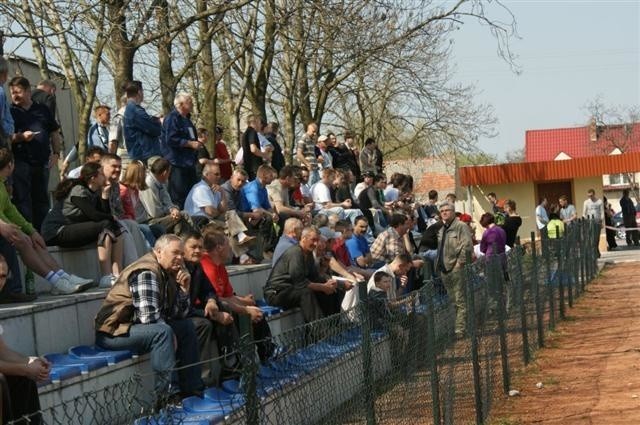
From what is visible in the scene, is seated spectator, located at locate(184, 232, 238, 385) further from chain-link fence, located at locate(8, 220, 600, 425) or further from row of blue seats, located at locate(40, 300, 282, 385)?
chain-link fence, located at locate(8, 220, 600, 425)

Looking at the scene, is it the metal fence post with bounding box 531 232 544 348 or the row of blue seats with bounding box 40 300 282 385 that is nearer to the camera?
the row of blue seats with bounding box 40 300 282 385

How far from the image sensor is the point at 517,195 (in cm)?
5506

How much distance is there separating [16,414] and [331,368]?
173 centimetres

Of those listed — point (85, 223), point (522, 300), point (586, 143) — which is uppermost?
point (586, 143)

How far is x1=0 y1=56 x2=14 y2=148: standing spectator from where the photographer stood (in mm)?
10664

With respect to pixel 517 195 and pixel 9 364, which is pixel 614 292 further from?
pixel 517 195

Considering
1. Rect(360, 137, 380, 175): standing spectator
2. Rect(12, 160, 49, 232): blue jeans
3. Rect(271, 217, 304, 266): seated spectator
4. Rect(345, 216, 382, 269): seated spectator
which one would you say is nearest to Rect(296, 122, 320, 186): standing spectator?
Rect(360, 137, 380, 175): standing spectator

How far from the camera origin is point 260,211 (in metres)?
15.3

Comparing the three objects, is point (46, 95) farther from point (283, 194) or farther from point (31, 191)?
point (283, 194)

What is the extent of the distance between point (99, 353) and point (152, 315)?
459 millimetres

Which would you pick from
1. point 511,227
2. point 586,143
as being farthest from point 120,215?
point 586,143

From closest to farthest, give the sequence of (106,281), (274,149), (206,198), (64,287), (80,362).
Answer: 1. (80,362)
2. (64,287)
3. (106,281)
4. (206,198)
5. (274,149)

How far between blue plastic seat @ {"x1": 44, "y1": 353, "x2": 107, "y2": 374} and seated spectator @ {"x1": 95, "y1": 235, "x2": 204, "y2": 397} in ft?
1.01

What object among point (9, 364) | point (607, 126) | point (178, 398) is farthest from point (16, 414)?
point (607, 126)
